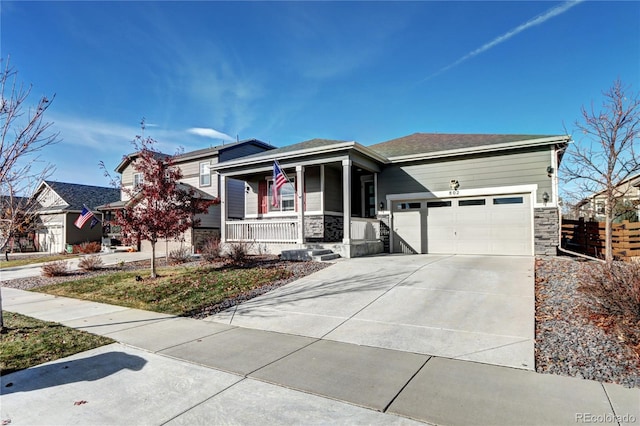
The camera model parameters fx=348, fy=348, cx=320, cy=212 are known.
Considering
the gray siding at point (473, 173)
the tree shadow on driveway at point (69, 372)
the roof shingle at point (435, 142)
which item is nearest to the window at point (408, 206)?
the gray siding at point (473, 173)

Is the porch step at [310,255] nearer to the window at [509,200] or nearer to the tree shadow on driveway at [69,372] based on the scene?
the window at [509,200]

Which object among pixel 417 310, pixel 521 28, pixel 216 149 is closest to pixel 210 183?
pixel 216 149

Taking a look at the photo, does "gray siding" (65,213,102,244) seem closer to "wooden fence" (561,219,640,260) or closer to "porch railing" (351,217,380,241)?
"porch railing" (351,217,380,241)

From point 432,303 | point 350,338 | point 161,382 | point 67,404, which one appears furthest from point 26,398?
point 432,303

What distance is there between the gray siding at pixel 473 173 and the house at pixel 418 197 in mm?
33

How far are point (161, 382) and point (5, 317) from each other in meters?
5.38

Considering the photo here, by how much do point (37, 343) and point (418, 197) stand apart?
12288mm

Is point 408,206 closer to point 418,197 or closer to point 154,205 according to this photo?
point 418,197

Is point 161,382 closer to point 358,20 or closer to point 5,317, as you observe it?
point 5,317

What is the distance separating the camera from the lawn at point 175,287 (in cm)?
780

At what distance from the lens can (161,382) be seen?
12.4 ft

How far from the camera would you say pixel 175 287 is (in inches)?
351

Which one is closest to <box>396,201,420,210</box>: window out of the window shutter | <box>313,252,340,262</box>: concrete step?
<box>313,252,340,262</box>: concrete step

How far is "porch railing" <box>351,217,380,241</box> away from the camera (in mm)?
13242
